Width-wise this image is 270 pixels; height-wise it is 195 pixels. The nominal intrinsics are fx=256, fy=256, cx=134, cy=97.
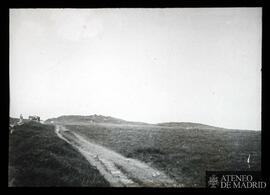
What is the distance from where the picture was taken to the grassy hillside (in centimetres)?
1070

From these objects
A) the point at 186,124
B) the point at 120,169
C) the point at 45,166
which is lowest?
the point at 120,169

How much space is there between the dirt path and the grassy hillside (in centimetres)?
53

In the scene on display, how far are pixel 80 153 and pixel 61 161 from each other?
1.83 metres

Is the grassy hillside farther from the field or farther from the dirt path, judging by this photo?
the field

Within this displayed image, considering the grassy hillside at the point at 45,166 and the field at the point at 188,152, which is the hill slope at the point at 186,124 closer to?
the field at the point at 188,152

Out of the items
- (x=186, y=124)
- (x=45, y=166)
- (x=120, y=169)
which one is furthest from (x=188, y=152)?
(x=45, y=166)

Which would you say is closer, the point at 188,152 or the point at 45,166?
the point at 45,166

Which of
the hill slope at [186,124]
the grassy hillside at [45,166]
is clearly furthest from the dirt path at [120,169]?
the hill slope at [186,124]

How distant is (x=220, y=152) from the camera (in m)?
13.6

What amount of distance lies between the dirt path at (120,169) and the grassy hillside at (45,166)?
53cm

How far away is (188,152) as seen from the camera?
1473 cm

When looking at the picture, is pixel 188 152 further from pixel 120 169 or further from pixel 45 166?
pixel 45 166

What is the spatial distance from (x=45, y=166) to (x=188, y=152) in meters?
7.85
